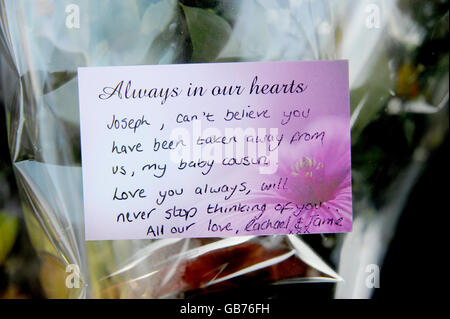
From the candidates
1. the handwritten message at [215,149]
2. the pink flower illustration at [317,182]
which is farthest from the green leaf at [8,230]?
the pink flower illustration at [317,182]

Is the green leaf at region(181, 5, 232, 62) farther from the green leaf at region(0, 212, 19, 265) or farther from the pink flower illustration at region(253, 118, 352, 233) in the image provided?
the green leaf at region(0, 212, 19, 265)

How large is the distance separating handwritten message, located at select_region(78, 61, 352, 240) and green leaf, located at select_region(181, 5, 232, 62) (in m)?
0.02

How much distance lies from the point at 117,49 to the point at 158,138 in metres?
0.09

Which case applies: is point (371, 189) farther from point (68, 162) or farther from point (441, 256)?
point (68, 162)

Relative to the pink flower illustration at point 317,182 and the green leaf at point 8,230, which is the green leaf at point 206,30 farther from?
the green leaf at point 8,230

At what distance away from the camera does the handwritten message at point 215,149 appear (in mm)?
302

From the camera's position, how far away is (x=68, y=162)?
30 cm

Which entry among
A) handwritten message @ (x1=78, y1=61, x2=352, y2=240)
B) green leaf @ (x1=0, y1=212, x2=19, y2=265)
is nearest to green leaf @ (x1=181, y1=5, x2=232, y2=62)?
handwritten message @ (x1=78, y1=61, x2=352, y2=240)

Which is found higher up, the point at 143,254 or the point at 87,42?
the point at 87,42

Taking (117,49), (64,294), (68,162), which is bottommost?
(64,294)

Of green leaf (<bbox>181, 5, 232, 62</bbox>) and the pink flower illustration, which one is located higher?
green leaf (<bbox>181, 5, 232, 62</bbox>)

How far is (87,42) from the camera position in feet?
0.99

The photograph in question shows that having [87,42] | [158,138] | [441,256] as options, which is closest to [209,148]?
[158,138]

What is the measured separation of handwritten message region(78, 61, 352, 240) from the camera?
30 centimetres
